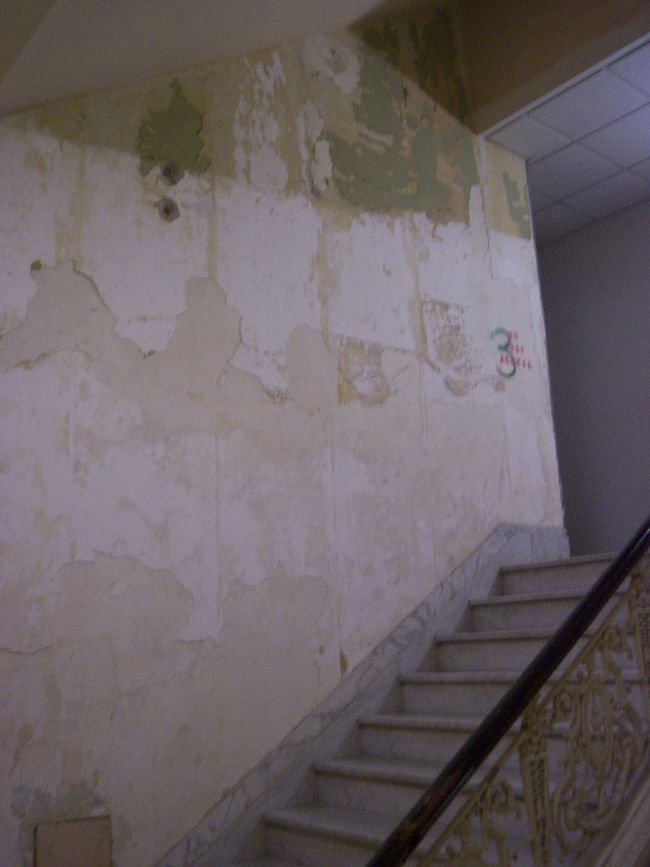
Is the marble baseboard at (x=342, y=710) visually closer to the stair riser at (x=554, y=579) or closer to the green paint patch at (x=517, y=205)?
the stair riser at (x=554, y=579)

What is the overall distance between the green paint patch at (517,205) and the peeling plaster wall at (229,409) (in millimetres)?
255

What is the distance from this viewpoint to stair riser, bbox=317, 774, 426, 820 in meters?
3.48

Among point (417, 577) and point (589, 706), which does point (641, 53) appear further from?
point (589, 706)

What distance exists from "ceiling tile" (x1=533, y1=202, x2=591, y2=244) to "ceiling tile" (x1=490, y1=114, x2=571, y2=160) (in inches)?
34.6

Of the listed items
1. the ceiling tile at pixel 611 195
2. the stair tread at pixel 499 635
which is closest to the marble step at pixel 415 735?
the stair tread at pixel 499 635

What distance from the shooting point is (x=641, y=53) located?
4848mm

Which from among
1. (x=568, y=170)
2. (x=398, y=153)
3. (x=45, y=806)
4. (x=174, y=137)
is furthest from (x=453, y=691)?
(x=568, y=170)

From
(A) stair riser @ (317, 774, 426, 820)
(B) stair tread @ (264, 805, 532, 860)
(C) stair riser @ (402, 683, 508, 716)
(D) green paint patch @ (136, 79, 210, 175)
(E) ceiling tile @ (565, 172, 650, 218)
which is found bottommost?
(B) stair tread @ (264, 805, 532, 860)

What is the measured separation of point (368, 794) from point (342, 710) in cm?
51

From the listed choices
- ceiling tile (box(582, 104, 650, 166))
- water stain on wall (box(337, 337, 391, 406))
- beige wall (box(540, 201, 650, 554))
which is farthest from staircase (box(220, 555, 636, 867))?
ceiling tile (box(582, 104, 650, 166))

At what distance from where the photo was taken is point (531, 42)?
5.35 metres

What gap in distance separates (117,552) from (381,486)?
152 centimetres

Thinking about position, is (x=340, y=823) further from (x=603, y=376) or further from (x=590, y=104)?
(x=603, y=376)

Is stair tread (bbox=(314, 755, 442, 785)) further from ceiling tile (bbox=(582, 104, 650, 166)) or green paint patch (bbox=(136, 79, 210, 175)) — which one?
ceiling tile (bbox=(582, 104, 650, 166))
